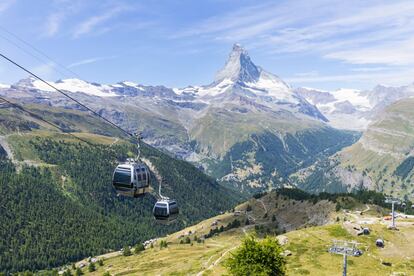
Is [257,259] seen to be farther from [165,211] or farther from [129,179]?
[129,179]

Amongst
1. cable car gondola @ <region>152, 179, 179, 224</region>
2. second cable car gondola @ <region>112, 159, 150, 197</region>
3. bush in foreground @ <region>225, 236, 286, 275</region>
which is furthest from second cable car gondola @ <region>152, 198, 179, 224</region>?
bush in foreground @ <region>225, 236, 286, 275</region>

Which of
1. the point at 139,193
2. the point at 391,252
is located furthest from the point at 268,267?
the point at 391,252

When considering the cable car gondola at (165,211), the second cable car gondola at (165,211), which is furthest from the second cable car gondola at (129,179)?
the second cable car gondola at (165,211)

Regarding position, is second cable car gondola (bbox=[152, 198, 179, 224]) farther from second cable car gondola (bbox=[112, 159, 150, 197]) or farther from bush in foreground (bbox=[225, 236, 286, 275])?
bush in foreground (bbox=[225, 236, 286, 275])

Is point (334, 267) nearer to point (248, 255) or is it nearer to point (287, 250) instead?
point (287, 250)

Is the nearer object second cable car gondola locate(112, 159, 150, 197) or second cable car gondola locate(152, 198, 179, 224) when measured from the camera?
second cable car gondola locate(112, 159, 150, 197)

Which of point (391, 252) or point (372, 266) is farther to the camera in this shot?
point (391, 252)

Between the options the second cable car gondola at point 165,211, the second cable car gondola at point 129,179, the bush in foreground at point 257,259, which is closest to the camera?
the second cable car gondola at point 129,179

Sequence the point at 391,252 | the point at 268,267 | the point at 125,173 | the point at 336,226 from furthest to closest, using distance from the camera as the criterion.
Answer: the point at 336,226 → the point at 391,252 → the point at 268,267 → the point at 125,173

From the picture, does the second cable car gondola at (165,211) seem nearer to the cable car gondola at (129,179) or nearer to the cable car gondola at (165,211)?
the cable car gondola at (165,211)
